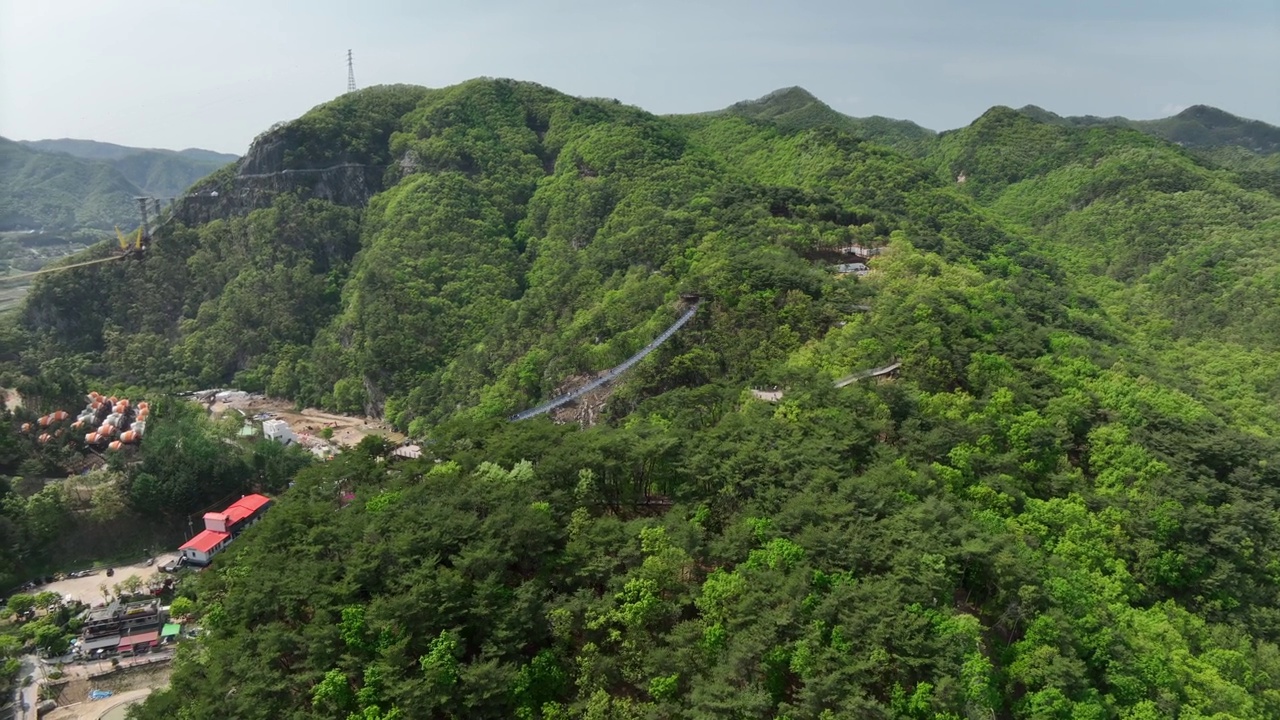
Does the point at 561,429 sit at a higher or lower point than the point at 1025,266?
lower

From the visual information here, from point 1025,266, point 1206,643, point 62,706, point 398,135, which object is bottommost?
point 62,706

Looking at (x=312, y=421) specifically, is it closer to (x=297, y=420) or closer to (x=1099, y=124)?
(x=297, y=420)

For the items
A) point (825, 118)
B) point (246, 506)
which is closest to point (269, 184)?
point (246, 506)

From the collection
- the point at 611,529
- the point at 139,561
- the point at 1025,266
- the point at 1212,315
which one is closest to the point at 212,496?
the point at 139,561

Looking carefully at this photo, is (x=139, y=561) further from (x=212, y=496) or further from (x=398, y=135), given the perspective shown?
(x=398, y=135)

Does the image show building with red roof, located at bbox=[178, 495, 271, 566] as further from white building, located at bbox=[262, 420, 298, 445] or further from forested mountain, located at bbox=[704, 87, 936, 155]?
forested mountain, located at bbox=[704, 87, 936, 155]

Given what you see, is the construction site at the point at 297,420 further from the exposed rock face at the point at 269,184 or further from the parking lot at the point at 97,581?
the exposed rock face at the point at 269,184

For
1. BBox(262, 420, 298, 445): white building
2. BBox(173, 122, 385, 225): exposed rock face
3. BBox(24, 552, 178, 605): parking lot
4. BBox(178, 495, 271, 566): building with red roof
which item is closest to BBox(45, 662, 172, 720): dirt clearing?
BBox(24, 552, 178, 605): parking lot
